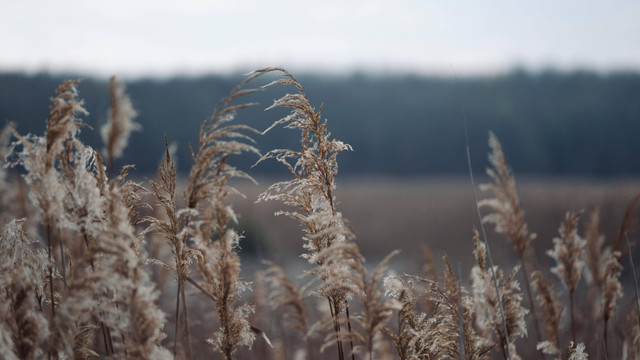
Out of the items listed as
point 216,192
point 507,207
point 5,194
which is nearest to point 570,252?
point 507,207

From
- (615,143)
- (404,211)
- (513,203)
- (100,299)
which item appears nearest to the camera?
(100,299)

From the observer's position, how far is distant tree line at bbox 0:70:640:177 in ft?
208

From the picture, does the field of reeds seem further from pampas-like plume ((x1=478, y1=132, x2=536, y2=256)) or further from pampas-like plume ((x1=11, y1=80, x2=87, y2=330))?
pampas-like plume ((x1=478, y1=132, x2=536, y2=256))

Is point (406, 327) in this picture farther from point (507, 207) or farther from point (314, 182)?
point (507, 207)

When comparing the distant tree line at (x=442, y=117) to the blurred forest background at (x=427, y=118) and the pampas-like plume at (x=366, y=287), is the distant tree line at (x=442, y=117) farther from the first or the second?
the pampas-like plume at (x=366, y=287)

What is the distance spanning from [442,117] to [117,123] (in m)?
74.8

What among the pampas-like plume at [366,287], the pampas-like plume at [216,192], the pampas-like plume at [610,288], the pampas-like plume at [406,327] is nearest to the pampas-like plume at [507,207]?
the pampas-like plume at [610,288]

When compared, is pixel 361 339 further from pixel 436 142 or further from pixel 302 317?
pixel 436 142

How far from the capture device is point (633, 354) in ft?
7.45

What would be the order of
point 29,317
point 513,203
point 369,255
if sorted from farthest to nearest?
point 369,255 → point 513,203 → point 29,317

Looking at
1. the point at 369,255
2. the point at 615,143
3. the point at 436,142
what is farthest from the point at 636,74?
the point at 369,255

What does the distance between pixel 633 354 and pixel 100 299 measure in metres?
2.56

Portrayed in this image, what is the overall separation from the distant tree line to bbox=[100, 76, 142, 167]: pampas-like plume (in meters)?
56.7

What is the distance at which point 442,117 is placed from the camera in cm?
7325
